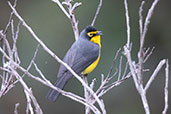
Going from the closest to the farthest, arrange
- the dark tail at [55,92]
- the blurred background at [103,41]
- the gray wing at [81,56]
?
1. the dark tail at [55,92]
2. the gray wing at [81,56]
3. the blurred background at [103,41]

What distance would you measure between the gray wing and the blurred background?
2743 mm

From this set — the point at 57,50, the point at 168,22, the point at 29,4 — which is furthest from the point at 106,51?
the point at 29,4

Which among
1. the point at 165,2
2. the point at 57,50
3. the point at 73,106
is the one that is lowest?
the point at 73,106

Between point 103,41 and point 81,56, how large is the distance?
3.16m

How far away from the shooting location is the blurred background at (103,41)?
8969mm

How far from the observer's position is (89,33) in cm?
575

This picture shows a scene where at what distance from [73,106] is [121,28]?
8.57 ft

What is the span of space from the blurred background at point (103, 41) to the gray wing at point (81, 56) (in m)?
2.74

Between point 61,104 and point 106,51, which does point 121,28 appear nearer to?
point 106,51

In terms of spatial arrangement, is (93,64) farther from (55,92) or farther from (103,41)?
(103,41)

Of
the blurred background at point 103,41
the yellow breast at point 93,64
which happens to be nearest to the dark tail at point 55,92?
the yellow breast at point 93,64

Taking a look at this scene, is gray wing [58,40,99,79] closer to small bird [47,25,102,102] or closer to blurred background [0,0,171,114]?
small bird [47,25,102,102]

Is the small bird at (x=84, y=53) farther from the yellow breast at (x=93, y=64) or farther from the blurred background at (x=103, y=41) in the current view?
the blurred background at (x=103, y=41)

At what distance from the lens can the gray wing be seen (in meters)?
5.41
